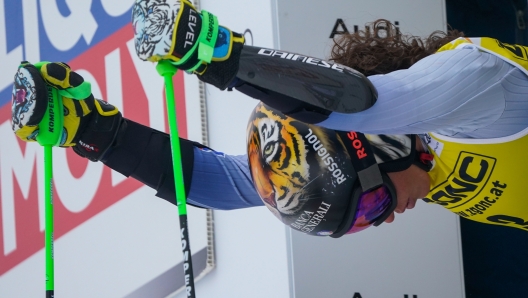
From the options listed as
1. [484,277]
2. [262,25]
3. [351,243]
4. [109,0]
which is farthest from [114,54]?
[484,277]

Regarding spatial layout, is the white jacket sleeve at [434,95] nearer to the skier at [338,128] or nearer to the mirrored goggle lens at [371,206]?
the skier at [338,128]

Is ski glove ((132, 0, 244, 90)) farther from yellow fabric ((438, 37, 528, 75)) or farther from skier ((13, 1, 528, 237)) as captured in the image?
yellow fabric ((438, 37, 528, 75))

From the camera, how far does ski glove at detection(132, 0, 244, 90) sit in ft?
2.84

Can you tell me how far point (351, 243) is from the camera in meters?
1.59

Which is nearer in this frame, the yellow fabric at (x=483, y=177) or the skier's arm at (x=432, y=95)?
the skier's arm at (x=432, y=95)

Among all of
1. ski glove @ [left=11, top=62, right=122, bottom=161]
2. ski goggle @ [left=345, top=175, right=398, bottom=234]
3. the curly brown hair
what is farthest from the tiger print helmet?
ski glove @ [left=11, top=62, right=122, bottom=161]

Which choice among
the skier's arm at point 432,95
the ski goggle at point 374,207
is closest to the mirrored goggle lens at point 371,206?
the ski goggle at point 374,207

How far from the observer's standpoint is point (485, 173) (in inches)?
47.6

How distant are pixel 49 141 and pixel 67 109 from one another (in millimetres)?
63

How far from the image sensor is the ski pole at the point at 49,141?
1.12 meters

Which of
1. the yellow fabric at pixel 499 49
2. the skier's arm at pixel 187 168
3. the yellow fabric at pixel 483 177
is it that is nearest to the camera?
the yellow fabric at pixel 499 49

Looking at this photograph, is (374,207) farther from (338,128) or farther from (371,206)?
(338,128)

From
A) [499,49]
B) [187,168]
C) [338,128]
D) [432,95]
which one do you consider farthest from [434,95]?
[187,168]

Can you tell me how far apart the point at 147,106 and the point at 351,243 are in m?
0.85
